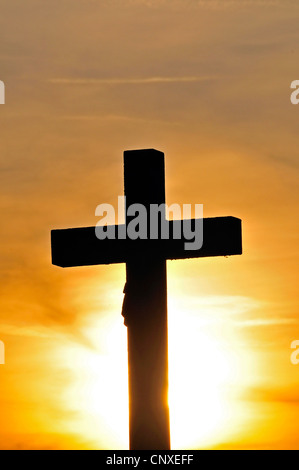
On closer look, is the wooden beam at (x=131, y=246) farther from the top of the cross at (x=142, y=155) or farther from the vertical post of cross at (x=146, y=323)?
the top of the cross at (x=142, y=155)

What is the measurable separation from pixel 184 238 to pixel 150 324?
0.94 meters

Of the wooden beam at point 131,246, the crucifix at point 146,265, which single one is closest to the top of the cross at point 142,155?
the crucifix at point 146,265

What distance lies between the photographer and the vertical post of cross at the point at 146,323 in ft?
21.8

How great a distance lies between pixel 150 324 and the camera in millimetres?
6910

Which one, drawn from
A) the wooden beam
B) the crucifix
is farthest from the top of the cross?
the wooden beam

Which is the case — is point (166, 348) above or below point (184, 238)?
below

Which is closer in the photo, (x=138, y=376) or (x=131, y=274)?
(x=138, y=376)

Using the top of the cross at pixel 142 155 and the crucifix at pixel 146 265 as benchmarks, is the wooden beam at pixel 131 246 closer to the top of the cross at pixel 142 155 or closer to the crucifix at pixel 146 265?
the crucifix at pixel 146 265

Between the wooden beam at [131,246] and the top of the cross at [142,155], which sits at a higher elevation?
the top of the cross at [142,155]

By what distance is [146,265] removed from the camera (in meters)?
7.25

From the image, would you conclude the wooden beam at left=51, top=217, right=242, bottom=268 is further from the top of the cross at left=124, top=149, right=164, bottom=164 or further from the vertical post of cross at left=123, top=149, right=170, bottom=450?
the top of the cross at left=124, top=149, right=164, bottom=164

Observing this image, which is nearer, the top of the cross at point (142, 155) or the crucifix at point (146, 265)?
the crucifix at point (146, 265)
